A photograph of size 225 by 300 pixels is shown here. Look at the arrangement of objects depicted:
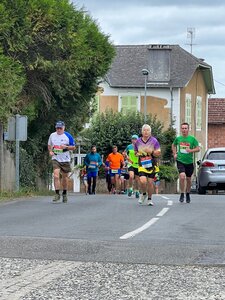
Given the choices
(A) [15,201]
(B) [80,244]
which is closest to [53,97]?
(A) [15,201]

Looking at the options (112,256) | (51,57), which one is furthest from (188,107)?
(112,256)

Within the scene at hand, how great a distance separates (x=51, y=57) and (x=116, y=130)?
68.7 ft

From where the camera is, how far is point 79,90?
2823cm

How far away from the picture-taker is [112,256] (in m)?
9.62

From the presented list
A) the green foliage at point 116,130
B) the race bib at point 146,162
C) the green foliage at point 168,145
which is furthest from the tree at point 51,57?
the green foliage at point 168,145

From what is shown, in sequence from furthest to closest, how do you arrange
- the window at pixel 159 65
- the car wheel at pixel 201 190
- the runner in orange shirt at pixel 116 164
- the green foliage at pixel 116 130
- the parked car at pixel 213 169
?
the window at pixel 159 65
the green foliage at pixel 116 130
the runner in orange shirt at pixel 116 164
the car wheel at pixel 201 190
the parked car at pixel 213 169

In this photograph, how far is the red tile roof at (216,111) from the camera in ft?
212

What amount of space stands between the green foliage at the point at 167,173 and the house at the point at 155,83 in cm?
545

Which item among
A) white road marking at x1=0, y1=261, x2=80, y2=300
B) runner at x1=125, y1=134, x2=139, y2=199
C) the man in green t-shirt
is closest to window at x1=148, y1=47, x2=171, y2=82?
runner at x1=125, y1=134, x2=139, y2=199

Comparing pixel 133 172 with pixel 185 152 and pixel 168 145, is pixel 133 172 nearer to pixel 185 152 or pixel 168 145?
pixel 185 152

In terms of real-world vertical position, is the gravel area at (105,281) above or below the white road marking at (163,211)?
below

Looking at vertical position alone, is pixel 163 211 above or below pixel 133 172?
below

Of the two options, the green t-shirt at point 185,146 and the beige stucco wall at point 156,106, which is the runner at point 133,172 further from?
the beige stucco wall at point 156,106

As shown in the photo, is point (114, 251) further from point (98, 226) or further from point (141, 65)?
point (141, 65)
